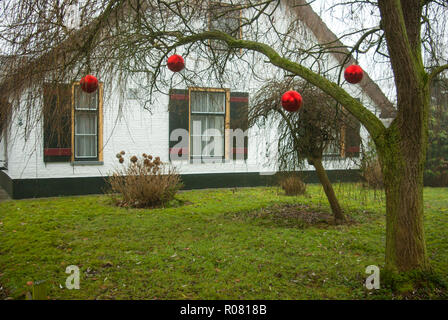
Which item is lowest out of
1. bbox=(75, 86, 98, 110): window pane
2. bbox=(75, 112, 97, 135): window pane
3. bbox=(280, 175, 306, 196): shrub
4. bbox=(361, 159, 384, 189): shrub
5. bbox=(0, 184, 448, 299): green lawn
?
bbox=(0, 184, 448, 299): green lawn

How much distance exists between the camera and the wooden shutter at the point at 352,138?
6443 millimetres

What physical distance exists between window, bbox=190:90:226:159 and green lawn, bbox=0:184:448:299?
9.06ft

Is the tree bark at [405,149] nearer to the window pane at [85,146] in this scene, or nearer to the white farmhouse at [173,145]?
the white farmhouse at [173,145]

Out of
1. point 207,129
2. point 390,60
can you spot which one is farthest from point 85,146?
point 390,60

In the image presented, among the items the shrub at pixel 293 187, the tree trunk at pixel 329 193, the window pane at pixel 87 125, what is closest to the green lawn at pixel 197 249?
the tree trunk at pixel 329 193

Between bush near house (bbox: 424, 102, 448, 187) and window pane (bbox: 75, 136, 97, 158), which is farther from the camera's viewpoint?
bush near house (bbox: 424, 102, 448, 187)

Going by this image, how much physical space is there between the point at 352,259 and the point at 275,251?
94cm

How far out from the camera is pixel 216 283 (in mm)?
3967

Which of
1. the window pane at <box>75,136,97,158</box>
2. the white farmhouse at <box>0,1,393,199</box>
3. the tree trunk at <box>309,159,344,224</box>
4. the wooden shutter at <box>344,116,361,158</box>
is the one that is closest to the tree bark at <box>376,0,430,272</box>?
the white farmhouse at <box>0,1,393,199</box>

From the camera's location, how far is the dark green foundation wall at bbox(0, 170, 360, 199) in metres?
8.86

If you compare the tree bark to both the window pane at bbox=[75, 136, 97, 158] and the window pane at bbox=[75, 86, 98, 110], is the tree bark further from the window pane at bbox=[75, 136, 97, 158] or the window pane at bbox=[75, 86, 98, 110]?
the window pane at bbox=[75, 136, 97, 158]

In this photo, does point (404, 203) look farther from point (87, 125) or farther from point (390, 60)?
point (87, 125)

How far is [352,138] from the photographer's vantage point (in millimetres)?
6520

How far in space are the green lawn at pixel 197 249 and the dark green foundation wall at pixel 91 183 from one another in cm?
59
